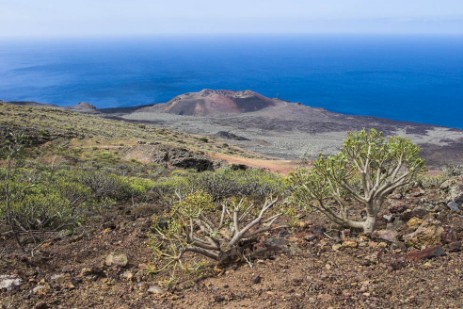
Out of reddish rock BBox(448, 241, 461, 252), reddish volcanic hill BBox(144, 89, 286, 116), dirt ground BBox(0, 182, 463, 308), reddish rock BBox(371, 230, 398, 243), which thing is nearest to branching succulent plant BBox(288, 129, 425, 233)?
reddish rock BBox(371, 230, 398, 243)

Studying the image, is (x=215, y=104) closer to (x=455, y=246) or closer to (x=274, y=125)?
(x=274, y=125)

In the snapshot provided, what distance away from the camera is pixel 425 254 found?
4969 mm

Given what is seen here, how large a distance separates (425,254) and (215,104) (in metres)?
88.7

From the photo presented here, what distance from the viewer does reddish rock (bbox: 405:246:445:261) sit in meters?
4.96

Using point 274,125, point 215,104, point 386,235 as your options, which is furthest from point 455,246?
point 215,104

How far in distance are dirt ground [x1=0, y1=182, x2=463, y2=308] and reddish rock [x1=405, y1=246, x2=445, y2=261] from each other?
1 centimetres

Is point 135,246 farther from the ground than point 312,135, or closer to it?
farther from the ground

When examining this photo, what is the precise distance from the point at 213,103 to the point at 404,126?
41.2 meters

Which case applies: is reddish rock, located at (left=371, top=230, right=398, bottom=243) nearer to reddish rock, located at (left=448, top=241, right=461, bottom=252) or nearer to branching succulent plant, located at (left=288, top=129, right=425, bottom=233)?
branching succulent plant, located at (left=288, top=129, right=425, bottom=233)

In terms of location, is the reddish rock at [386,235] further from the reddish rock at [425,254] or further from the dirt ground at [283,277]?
the reddish rock at [425,254]

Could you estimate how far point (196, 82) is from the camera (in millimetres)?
161375

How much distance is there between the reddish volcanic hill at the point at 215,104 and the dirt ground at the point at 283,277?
272 ft

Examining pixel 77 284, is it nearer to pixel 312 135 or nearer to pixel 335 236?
pixel 335 236

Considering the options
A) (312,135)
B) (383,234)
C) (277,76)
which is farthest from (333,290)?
(277,76)
